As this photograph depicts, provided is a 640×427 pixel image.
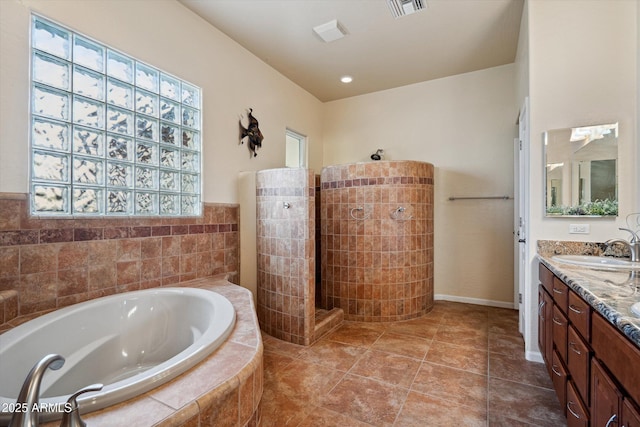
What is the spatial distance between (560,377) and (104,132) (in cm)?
309

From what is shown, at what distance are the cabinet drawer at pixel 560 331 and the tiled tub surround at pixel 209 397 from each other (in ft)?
5.01

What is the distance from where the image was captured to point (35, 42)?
65.1 inches

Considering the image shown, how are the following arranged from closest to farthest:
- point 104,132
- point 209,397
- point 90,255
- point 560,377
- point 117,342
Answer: point 209,397, point 560,377, point 117,342, point 90,255, point 104,132

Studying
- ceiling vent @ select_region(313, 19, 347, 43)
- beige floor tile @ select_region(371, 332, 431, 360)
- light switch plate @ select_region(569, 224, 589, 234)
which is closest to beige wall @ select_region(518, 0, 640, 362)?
light switch plate @ select_region(569, 224, 589, 234)

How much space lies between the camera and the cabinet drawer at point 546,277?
177 cm

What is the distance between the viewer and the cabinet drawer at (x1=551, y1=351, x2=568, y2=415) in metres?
1.46

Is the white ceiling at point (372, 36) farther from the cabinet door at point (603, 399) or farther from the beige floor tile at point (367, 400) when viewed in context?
the beige floor tile at point (367, 400)

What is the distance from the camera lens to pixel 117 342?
1749 mm

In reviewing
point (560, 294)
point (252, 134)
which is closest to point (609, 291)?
point (560, 294)

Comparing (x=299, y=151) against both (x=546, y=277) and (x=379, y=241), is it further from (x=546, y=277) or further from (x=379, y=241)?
(x=546, y=277)

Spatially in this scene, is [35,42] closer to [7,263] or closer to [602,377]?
[7,263]

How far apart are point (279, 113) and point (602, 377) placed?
11.7 feet

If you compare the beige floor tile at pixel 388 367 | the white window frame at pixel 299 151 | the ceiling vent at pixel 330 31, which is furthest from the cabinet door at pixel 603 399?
the white window frame at pixel 299 151

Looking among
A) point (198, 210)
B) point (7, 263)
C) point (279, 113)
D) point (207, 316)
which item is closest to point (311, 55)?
point (279, 113)
